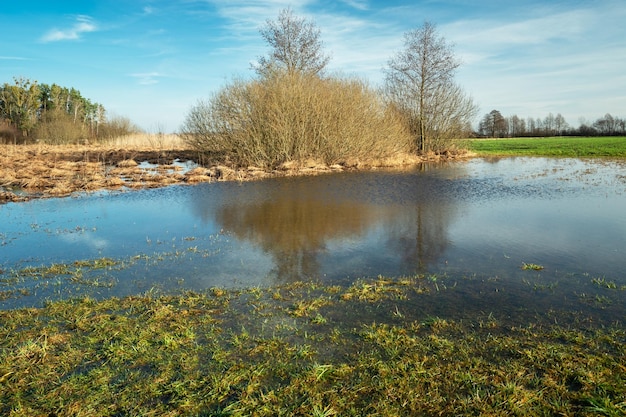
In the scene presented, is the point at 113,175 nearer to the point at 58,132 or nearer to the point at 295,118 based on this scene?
the point at 295,118

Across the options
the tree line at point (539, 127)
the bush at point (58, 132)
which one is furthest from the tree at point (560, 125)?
the bush at point (58, 132)

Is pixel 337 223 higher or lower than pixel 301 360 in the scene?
higher

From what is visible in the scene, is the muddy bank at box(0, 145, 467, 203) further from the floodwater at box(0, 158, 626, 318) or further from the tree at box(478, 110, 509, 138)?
the tree at box(478, 110, 509, 138)

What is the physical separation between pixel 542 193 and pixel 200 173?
15.0 meters

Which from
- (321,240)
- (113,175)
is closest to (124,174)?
(113,175)

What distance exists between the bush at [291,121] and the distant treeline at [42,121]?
3036cm

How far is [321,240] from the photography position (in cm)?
844

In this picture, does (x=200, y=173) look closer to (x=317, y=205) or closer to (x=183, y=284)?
(x=317, y=205)

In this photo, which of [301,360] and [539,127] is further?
[539,127]

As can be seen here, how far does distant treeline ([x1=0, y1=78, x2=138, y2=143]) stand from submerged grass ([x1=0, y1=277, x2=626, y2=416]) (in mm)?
49751

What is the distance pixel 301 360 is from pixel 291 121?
63.0 ft

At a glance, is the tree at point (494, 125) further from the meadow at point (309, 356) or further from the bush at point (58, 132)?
the meadow at point (309, 356)

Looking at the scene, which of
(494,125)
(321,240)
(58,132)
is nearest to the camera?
(321,240)

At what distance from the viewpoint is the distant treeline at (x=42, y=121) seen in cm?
4628
